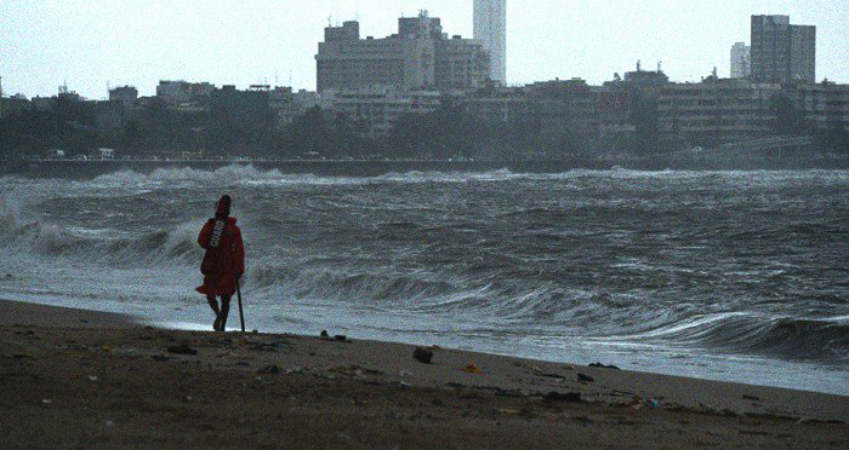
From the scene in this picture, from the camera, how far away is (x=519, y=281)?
55.0 feet

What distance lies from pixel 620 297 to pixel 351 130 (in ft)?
453

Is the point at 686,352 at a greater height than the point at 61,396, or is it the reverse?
the point at 61,396

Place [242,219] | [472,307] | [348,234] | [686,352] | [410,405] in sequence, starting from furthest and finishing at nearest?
[242,219] < [348,234] < [472,307] < [686,352] < [410,405]

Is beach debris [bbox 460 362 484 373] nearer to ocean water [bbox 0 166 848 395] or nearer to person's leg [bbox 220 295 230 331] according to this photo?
ocean water [bbox 0 166 848 395]

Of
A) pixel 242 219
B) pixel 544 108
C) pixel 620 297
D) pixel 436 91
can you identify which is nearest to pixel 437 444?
pixel 620 297

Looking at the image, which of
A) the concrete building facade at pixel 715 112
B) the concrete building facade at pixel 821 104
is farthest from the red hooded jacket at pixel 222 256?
the concrete building facade at pixel 821 104

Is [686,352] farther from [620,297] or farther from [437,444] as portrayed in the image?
[437,444]

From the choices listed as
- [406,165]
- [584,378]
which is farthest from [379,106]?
[584,378]

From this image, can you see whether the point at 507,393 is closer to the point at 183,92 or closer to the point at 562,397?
the point at 562,397

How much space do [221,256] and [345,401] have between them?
3.97 metres

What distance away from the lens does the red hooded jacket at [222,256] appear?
10141 mm

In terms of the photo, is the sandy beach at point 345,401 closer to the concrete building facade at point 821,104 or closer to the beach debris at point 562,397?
the beach debris at point 562,397

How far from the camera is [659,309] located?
13859mm

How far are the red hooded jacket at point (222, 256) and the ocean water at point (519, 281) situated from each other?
4.73ft
